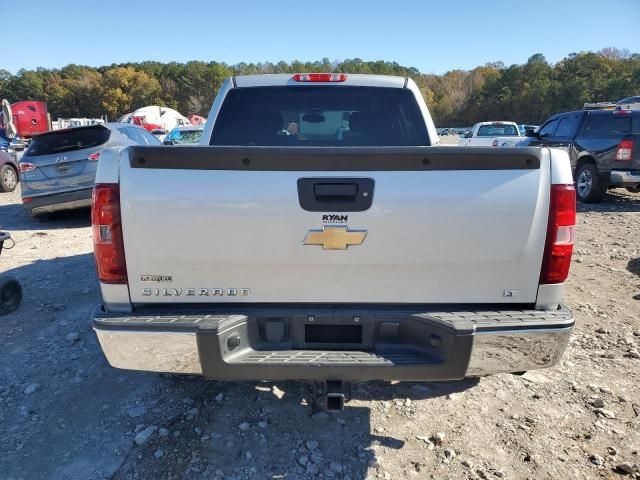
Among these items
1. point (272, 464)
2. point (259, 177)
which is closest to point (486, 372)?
point (272, 464)

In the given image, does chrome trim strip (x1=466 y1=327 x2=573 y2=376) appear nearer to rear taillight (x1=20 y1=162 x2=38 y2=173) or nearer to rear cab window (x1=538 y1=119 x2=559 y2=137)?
rear taillight (x1=20 y1=162 x2=38 y2=173)

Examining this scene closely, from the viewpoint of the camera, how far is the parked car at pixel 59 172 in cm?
793

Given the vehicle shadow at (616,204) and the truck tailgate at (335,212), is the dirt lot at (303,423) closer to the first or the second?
the truck tailgate at (335,212)

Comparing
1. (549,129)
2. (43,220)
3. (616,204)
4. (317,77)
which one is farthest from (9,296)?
(549,129)

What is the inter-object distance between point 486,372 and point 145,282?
66.4 inches

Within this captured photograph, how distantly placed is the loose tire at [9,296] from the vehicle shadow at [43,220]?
13.7 ft

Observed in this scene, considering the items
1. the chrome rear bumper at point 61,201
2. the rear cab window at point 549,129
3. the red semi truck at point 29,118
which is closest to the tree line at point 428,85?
the red semi truck at point 29,118

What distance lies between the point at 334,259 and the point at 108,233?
3.50ft

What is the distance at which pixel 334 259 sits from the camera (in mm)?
2164

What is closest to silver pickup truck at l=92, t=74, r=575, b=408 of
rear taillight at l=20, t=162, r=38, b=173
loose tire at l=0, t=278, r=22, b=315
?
loose tire at l=0, t=278, r=22, b=315

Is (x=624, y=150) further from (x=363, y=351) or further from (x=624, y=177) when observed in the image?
(x=363, y=351)

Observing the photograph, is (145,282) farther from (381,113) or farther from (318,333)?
(381,113)

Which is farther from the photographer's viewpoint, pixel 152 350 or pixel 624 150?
pixel 624 150

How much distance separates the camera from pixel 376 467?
8.01 ft
